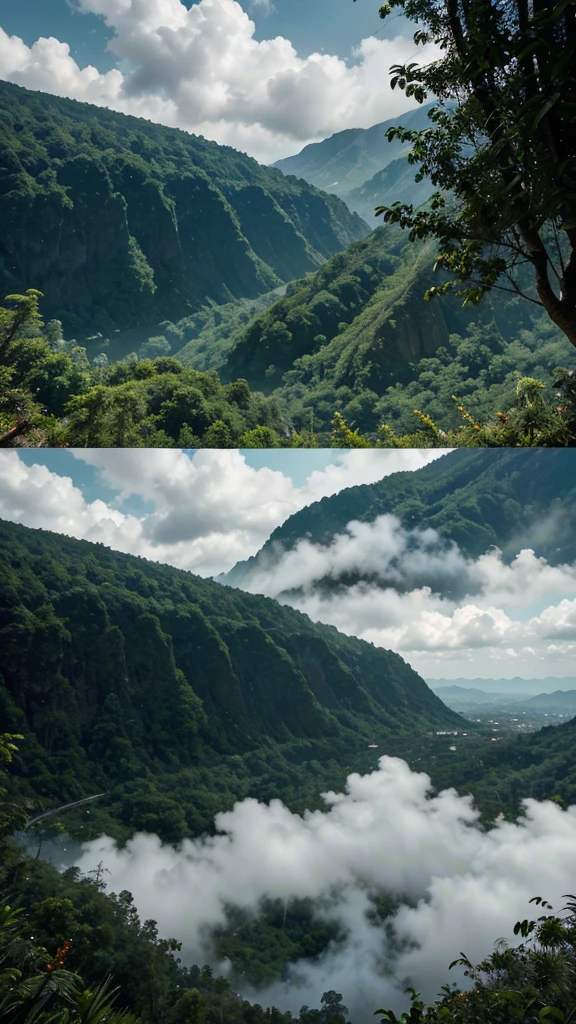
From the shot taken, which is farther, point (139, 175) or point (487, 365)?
point (139, 175)

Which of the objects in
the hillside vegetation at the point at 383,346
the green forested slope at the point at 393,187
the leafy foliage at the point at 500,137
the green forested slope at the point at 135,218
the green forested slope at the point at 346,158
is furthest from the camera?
the green forested slope at the point at 135,218

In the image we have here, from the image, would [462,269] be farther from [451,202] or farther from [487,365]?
[487,365]

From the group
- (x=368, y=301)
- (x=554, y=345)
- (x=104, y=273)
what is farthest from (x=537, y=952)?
(x=104, y=273)

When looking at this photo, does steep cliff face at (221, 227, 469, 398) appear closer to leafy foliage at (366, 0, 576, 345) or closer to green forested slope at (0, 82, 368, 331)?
green forested slope at (0, 82, 368, 331)

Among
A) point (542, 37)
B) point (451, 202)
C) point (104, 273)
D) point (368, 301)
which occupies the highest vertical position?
point (104, 273)

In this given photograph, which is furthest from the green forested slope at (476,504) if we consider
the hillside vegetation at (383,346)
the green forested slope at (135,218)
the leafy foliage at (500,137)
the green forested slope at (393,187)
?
the green forested slope at (135,218)

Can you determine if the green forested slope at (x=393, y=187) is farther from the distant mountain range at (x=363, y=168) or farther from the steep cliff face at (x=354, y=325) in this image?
the steep cliff face at (x=354, y=325)
